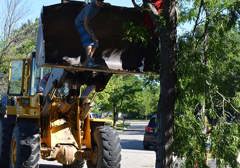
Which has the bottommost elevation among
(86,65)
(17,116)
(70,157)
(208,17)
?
(70,157)

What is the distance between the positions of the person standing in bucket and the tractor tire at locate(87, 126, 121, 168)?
4.19 m

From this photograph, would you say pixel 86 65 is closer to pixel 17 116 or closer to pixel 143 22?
pixel 143 22

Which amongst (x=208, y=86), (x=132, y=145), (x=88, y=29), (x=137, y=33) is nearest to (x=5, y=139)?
(x=88, y=29)

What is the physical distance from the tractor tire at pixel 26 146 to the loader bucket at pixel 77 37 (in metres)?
3.41

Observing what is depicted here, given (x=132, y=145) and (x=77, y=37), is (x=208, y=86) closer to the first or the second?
(x=77, y=37)

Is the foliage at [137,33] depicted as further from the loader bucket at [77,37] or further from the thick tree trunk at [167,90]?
the loader bucket at [77,37]

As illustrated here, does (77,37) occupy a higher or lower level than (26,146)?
higher

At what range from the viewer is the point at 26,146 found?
38.6 feet

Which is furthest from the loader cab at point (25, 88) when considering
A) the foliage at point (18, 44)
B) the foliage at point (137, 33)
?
the foliage at point (18, 44)

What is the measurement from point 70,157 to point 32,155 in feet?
3.31

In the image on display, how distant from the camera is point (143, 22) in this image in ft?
25.7

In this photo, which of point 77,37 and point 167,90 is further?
point 77,37

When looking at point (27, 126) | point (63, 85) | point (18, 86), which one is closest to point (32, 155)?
point (27, 126)

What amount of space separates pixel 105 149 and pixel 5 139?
8.37ft
